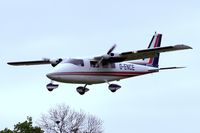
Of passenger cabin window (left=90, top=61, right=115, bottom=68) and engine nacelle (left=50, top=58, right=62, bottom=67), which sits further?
engine nacelle (left=50, top=58, right=62, bottom=67)

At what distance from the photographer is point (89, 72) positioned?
106 metres

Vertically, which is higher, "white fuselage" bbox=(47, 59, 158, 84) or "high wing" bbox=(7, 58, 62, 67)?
"high wing" bbox=(7, 58, 62, 67)

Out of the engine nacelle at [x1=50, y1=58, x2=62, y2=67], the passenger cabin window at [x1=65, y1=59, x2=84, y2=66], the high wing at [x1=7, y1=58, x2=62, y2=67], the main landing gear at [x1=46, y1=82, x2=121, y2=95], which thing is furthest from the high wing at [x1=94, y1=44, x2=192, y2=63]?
the high wing at [x1=7, y1=58, x2=62, y2=67]

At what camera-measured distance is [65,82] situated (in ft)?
343

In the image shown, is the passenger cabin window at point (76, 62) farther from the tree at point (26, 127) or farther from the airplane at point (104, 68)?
the tree at point (26, 127)

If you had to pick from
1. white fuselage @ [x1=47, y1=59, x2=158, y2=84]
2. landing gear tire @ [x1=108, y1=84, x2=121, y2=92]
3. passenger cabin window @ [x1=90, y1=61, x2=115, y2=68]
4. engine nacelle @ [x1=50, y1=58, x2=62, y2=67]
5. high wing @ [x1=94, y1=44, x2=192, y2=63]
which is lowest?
landing gear tire @ [x1=108, y1=84, x2=121, y2=92]

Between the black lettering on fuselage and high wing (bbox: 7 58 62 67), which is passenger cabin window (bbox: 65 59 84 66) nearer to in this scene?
high wing (bbox: 7 58 62 67)

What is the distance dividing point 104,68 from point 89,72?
5.54 ft

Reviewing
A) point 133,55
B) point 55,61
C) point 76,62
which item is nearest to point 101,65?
point 76,62

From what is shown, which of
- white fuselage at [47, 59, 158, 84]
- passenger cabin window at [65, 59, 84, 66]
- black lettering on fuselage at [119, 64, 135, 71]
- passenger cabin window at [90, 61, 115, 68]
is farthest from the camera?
black lettering on fuselage at [119, 64, 135, 71]

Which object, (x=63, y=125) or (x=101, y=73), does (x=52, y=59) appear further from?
(x=63, y=125)

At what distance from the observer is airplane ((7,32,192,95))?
343ft

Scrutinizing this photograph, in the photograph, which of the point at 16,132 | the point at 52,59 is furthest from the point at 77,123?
the point at 52,59

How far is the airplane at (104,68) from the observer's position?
343ft
